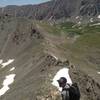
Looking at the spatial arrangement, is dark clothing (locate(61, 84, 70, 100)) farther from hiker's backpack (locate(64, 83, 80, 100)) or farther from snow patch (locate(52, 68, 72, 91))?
snow patch (locate(52, 68, 72, 91))

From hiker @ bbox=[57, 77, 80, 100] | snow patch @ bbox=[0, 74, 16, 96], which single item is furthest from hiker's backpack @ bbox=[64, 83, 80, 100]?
snow patch @ bbox=[0, 74, 16, 96]

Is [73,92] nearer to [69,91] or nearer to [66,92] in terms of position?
[69,91]

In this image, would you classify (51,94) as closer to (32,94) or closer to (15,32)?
(32,94)

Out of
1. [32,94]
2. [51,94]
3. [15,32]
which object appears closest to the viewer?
[51,94]

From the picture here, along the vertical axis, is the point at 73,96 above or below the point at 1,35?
above

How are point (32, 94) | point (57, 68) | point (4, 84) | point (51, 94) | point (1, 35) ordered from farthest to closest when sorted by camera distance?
1. point (1, 35)
2. point (4, 84)
3. point (57, 68)
4. point (32, 94)
5. point (51, 94)

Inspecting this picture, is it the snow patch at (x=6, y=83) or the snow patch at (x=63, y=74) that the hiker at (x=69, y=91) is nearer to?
the snow patch at (x=63, y=74)

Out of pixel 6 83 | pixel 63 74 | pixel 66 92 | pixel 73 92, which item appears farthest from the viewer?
pixel 6 83

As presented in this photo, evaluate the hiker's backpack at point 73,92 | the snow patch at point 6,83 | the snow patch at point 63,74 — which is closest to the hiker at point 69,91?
the hiker's backpack at point 73,92

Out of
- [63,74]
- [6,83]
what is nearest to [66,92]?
[63,74]

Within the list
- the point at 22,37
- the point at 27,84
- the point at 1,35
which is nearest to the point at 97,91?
the point at 27,84

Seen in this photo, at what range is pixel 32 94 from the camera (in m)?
43.0

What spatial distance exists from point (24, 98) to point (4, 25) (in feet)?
297

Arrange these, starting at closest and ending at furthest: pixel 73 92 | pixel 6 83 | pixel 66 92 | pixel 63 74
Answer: pixel 66 92, pixel 73 92, pixel 63 74, pixel 6 83
